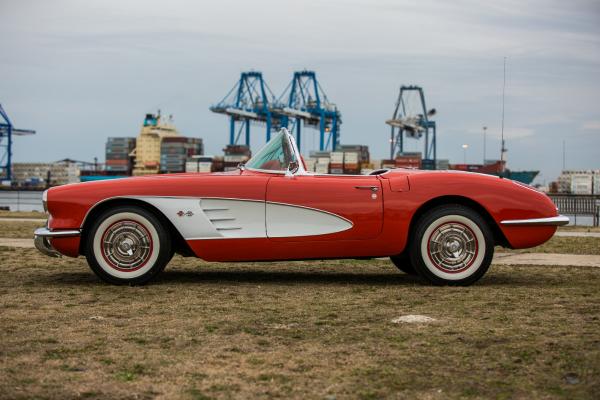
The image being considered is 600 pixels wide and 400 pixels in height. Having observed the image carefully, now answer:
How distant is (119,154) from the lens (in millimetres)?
112250

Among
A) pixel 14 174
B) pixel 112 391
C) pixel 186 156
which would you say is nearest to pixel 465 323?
pixel 112 391

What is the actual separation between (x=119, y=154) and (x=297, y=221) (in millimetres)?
109195

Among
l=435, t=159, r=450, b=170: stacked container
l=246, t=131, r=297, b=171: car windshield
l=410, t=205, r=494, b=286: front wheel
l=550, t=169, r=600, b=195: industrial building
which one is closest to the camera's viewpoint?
l=410, t=205, r=494, b=286: front wheel

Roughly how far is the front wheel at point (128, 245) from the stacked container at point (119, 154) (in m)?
106

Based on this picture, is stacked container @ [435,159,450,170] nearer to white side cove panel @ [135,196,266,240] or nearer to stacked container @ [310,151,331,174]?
stacked container @ [310,151,331,174]

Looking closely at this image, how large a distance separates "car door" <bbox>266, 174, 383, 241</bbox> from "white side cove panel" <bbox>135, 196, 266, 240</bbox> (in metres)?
0.13

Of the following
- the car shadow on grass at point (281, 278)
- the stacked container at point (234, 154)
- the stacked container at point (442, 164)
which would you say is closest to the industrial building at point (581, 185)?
the stacked container at point (442, 164)

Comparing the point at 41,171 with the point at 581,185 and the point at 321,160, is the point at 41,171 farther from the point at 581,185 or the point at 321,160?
the point at 581,185

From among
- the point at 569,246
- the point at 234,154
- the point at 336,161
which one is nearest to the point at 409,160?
the point at 336,161

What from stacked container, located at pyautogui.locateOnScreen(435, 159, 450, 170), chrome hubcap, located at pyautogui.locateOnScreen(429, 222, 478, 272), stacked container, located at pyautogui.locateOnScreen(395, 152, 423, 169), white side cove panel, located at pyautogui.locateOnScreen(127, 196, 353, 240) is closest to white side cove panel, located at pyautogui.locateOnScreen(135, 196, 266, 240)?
white side cove panel, located at pyautogui.locateOnScreen(127, 196, 353, 240)

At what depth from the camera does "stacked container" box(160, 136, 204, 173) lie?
107 m

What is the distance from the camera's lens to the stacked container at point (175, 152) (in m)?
107

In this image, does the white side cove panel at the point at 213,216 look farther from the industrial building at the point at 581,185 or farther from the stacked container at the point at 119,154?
the industrial building at the point at 581,185

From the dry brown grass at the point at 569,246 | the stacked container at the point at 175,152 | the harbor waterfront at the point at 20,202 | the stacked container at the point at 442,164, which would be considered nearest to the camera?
the dry brown grass at the point at 569,246
